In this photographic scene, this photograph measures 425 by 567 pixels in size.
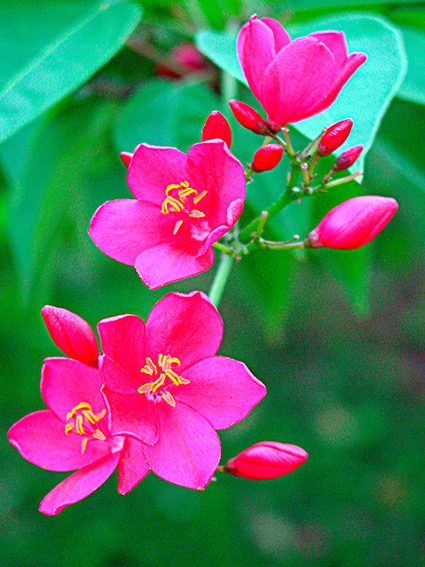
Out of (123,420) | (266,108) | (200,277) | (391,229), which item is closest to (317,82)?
(266,108)

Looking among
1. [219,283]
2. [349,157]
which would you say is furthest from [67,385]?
[349,157]

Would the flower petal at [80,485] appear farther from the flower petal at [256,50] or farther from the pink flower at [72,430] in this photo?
the flower petal at [256,50]

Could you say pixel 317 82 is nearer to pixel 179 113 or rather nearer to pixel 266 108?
pixel 266 108

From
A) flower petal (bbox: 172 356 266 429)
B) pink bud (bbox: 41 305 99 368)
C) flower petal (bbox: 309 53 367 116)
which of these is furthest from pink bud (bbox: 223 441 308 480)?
flower petal (bbox: 309 53 367 116)

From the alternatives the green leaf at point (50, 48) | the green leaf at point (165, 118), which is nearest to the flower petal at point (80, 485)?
the green leaf at point (50, 48)

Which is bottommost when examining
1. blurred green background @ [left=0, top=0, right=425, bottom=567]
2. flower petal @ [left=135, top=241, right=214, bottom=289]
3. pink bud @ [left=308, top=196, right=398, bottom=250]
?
blurred green background @ [left=0, top=0, right=425, bottom=567]

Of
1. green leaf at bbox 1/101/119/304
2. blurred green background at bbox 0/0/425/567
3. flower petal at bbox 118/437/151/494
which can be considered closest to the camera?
flower petal at bbox 118/437/151/494

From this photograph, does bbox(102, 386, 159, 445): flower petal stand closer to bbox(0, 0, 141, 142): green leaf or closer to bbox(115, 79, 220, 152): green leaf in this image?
bbox(0, 0, 141, 142): green leaf
